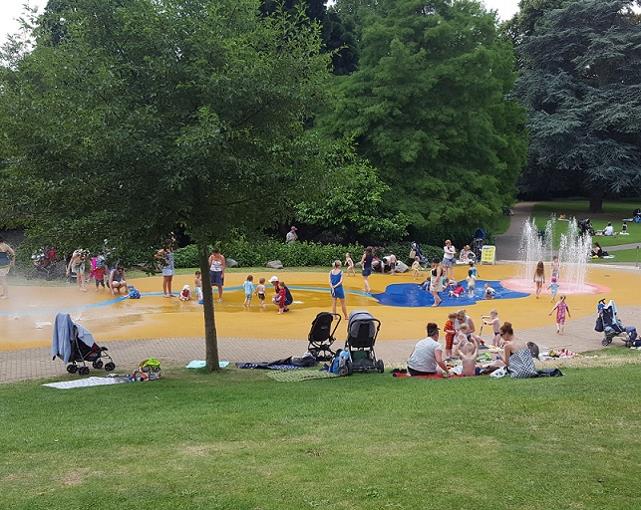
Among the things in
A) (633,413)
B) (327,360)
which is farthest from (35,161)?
(633,413)

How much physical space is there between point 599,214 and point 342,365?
54983mm

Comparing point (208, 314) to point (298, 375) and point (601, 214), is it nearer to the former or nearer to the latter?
point (298, 375)

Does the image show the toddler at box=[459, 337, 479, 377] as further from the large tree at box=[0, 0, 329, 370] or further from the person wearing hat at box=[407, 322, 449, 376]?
the large tree at box=[0, 0, 329, 370]

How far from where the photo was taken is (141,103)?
1095 centimetres

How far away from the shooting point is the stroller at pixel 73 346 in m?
12.5

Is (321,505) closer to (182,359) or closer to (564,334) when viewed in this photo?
(182,359)

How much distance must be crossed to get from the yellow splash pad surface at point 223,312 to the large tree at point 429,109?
32.4ft

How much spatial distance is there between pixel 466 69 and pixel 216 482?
3331 cm

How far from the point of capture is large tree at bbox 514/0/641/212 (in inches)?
2175

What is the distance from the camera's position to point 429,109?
35.7m

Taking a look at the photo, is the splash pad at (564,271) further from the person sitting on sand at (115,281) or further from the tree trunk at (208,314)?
the tree trunk at (208,314)

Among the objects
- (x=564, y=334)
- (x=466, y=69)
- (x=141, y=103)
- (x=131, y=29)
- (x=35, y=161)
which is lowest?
(x=564, y=334)

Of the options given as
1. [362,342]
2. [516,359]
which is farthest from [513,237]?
[516,359]

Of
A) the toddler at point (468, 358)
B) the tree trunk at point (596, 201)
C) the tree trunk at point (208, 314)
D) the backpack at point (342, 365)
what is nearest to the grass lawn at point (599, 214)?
the tree trunk at point (596, 201)
